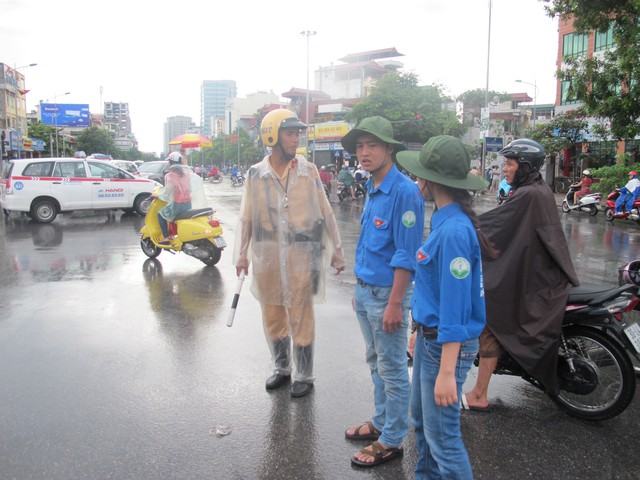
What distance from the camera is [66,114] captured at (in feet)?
212

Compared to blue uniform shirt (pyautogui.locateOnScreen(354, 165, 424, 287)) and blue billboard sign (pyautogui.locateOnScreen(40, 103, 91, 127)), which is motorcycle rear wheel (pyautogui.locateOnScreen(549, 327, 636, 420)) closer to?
blue uniform shirt (pyautogui.locateOnScreen(354, 165, 424, 287))

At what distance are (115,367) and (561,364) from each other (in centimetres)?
332

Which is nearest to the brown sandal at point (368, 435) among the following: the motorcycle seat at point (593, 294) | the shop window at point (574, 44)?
the motorcycle seat at point (593, 294)

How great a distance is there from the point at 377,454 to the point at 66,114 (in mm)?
70569

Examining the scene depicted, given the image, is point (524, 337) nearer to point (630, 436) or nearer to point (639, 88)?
point (630, 436)

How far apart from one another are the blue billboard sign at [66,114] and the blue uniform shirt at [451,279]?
6931 centimetres

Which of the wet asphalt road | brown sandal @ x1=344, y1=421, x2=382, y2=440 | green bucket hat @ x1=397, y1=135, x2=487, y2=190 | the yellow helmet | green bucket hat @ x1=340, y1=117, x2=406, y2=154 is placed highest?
the yellow helmet

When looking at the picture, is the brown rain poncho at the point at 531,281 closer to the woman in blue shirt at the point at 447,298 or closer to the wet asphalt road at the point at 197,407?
the wet asphalt road at the point at 197,407

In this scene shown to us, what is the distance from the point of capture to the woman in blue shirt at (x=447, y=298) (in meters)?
2.18

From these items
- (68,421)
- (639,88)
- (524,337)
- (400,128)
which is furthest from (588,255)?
(400,128)

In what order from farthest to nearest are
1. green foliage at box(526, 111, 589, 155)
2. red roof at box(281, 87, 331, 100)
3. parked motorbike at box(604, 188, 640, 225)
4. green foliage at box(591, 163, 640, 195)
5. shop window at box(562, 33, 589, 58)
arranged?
red roof at box(281, 87, 331, 100) → shop window at box(562, 33, 589, 58) → green foliage at box(526, 111, 589, 155) → green foliage at box(591, 163, 640, 195) → parked motorbike at box(604, 188, 640, 225)

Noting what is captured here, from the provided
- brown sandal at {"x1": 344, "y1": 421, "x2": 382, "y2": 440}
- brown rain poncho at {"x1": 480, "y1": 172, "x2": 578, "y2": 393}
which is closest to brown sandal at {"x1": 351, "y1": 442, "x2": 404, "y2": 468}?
brown sandal at {"x1": 344, "y1": 421, "x2": 382, "y2": 440}

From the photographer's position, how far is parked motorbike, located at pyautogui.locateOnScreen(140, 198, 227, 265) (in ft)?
27.8

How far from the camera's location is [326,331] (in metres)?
5.30
